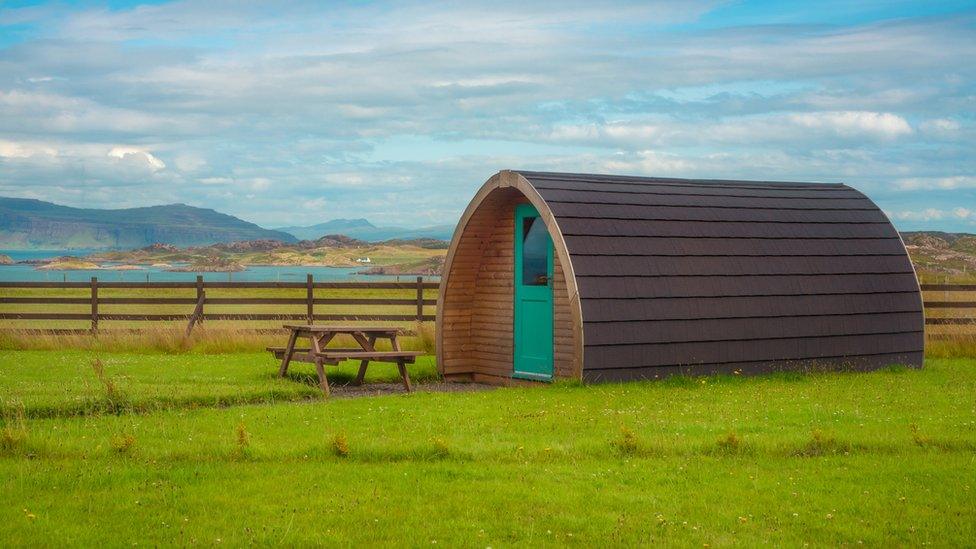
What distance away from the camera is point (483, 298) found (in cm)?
1681

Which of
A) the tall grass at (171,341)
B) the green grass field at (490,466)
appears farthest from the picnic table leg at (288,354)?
the tall grass at (171,341)

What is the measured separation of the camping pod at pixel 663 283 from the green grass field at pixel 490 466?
1.17m

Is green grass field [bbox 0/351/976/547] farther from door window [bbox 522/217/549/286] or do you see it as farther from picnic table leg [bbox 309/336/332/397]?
door window [bbox 522/217/549/286]

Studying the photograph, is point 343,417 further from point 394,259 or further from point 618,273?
point 394,259

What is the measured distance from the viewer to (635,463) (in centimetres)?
891

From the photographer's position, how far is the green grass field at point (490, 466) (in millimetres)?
7023

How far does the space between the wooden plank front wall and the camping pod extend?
22 mm

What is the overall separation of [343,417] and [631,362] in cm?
446

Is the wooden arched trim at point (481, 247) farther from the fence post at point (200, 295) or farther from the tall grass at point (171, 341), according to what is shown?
the fence post at point (200, 295)

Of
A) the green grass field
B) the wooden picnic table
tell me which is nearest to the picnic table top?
the wooden picnic table

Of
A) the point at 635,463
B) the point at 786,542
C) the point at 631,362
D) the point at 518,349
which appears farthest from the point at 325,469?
the point at 518,349

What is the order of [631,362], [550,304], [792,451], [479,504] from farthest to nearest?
[550,304]
[631,362]
[792,451]
[479,504]

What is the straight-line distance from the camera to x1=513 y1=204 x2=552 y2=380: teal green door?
50.8 ft

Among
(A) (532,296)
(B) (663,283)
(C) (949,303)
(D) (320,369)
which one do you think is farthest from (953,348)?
(D) (320,369)
